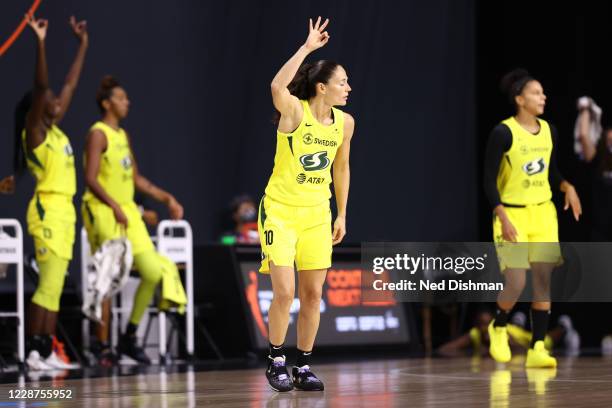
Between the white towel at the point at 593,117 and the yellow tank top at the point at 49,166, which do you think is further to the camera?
the white towel at the point at 593,117

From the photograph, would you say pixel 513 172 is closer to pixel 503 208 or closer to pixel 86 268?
pixel 503 208

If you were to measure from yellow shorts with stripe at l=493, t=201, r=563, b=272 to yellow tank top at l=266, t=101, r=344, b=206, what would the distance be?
98.9 inches

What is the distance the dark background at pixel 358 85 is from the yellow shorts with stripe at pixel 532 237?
3.81 meters

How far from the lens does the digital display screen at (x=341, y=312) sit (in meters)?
10.3

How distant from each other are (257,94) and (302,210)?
225 inches

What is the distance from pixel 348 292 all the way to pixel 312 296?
4653 millimetres

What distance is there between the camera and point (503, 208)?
8.42 metres

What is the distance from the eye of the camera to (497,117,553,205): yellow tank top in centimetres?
852

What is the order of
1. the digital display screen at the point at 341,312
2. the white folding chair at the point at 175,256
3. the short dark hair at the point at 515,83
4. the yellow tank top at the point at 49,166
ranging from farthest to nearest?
the digital display screen at the point at 341,312 < the white folding chair at the point at 175,256 < the yellow tank top at the point at 49,166 < the short dark hair at the point at 515,83

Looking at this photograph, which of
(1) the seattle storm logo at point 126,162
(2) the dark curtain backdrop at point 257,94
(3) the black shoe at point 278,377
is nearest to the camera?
(3) the black shoe at point 278,377

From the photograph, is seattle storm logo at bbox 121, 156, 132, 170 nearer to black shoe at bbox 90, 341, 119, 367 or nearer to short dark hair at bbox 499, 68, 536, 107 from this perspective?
black shoe at bbox 90, 341, 119, 367

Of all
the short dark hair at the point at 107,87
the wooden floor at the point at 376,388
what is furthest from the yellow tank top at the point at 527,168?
the short dark hair at the point at 107,87

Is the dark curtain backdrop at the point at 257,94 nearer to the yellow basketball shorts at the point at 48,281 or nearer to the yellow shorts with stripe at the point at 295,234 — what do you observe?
the yellow basketball shorts at the point at 48,281

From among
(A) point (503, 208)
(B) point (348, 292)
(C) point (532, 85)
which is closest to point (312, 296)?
(A) point (503, 208)
